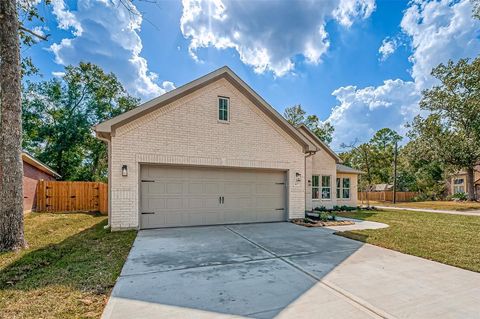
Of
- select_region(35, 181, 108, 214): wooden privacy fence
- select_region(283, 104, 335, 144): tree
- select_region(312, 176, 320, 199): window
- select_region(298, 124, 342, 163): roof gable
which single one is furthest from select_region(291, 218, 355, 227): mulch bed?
select_region(283, 104, 335, 144): tree

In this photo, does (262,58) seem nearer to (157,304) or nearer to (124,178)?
(124,178)

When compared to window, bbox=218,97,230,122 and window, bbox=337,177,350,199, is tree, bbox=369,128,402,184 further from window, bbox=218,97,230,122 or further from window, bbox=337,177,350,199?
window, bbox=218,97,230,122

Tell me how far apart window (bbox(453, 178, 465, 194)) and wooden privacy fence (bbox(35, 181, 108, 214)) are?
43.7 metres

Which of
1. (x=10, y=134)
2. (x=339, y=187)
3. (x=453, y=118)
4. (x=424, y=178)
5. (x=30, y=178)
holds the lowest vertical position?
(x=424, y=178)

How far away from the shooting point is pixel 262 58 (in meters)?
15.6

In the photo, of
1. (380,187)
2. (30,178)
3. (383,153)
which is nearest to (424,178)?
(383,153)

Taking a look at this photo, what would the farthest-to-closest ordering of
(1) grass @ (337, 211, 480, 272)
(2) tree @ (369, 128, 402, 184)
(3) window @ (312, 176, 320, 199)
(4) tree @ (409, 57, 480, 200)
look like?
1. (2) tree @ (369, 128, 402, 184)
2. (4) tree @ (409, 57, 480, 200)
3. (3) window @ (312, 176, 320, 199)
4. (1) grass @ (337, 211, 480, 272)

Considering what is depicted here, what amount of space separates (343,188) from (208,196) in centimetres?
1156

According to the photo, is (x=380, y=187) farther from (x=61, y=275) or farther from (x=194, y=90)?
(x=61, y=275)

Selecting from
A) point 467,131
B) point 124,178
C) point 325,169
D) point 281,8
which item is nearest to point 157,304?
point 124,178

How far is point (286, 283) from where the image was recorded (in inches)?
157

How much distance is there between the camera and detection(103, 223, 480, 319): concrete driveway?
3.14 meters

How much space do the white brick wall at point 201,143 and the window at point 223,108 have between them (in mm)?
168

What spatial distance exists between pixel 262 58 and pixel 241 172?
336 inches
